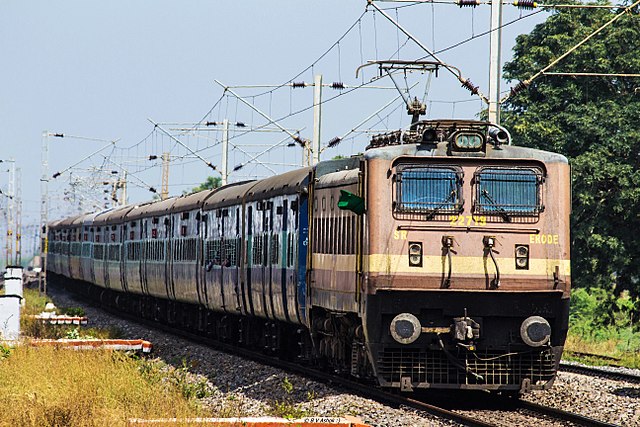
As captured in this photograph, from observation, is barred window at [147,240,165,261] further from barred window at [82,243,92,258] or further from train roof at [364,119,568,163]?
train roof at [364,119,568,163]

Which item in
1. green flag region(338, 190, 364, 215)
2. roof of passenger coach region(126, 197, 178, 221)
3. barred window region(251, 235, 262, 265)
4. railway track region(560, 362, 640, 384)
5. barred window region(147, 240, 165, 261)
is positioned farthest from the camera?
roof of passenger coach region(126, 197, 178, 221)

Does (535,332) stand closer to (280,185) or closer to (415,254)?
(415,254)

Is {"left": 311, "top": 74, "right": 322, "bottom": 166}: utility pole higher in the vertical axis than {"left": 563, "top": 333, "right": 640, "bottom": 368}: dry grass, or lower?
higher

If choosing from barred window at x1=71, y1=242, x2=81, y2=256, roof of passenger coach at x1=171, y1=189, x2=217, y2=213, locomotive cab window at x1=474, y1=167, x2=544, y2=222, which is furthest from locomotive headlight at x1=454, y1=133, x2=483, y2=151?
barred window at x1=71, y1=242, x2=81, y2=256

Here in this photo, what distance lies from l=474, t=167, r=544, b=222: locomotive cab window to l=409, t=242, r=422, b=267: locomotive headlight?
883 mm

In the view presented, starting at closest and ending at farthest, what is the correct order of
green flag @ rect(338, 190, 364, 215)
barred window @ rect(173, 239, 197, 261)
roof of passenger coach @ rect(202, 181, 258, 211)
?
green flag @ rect(338, 190, 364, 215) < roof of passenger coach @ rect(202, 181, 258, 211) < barred window @ rect(173, 239, 197, 261)

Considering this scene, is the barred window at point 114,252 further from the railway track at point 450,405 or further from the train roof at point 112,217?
the railway track at point 450,405

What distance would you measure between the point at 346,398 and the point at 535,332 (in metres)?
2.66

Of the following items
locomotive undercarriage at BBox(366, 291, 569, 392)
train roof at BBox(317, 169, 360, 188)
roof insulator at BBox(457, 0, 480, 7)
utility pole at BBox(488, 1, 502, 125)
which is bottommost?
locomotive undercarriage at BBox(366, 291, 569, 392)

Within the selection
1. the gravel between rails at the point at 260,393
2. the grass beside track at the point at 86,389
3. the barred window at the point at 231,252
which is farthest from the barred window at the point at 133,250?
the grass beside track at the point at 86,389

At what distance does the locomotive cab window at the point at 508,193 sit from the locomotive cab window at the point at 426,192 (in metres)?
0.30

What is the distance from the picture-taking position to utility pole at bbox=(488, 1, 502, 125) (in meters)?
23.5

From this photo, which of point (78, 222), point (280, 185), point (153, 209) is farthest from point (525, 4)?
point (78, 222)

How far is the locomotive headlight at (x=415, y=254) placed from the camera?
51.9 ft
